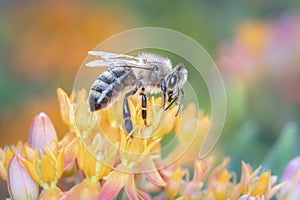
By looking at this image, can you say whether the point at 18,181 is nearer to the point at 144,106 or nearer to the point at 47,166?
the point at 47,166

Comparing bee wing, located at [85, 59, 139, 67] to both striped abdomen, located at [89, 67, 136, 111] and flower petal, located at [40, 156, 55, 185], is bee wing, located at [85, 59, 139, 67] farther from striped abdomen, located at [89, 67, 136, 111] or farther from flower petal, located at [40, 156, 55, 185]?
flower petal, located at [40, 156, 55, 185]

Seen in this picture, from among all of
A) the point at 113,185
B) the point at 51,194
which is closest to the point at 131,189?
the point at 113,185

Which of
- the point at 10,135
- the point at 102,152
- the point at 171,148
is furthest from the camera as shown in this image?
the point at 10,135

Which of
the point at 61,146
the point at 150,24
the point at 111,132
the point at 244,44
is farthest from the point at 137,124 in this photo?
the point at 150,24

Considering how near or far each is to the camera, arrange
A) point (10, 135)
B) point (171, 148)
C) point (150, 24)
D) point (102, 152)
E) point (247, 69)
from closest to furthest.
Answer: point (102, 152) < point (171, 148) < point (247, 69) < point (10, 135) < point (150, 24)

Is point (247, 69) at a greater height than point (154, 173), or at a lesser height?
greater

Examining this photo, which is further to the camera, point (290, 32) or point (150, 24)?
point (150, 24)

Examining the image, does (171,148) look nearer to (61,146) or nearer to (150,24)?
(61,146)
